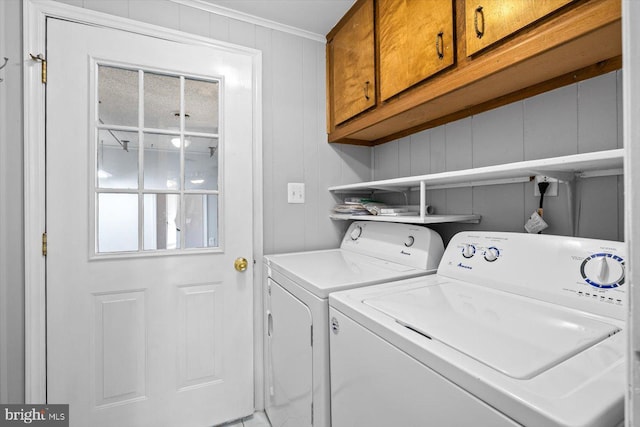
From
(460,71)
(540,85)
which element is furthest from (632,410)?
(540,85)

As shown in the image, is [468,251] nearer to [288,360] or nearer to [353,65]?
[288,360]

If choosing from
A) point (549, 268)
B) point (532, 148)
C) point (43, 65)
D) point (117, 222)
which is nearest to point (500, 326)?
point (549, 268)

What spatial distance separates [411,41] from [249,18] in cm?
109

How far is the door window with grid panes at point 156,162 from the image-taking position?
4.73 ft

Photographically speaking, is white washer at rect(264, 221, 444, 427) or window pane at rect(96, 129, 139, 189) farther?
window pane at rect(96, 129, 139, 189)

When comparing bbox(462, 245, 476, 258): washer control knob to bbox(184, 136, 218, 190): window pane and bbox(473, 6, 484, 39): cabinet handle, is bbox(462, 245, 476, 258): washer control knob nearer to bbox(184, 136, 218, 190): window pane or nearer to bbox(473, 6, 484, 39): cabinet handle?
bbox(473, 6, 484, 39): cabinet handle

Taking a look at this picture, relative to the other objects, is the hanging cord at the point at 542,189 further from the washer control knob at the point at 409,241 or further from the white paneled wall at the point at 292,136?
the white paneled wall at the point at 292,136

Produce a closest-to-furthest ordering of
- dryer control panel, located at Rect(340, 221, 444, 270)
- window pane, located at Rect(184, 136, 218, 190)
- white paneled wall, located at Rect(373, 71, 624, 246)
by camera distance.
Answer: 1. white paneled wall, located at Rect(373, 71, 624, 246)
2. dryer control panel, located at Rect(340, 221, 444, 270)
3. window pane, located at Rect(184, 136, 218, 190)

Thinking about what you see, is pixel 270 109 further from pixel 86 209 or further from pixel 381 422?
pixel 381 422

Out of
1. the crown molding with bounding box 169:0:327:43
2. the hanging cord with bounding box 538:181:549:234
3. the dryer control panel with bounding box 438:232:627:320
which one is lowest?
the dryer control panel with bounding box 438:232:627:320

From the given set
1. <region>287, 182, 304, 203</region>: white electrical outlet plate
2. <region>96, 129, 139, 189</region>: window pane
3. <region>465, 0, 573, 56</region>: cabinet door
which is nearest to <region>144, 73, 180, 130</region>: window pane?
<region>96, 129, 139, 189</region>: window pane

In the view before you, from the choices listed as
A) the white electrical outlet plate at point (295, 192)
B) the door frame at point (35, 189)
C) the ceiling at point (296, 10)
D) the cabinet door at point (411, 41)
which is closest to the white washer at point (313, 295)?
the white electrical outlet plate at point (295, 192)

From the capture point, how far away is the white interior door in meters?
1.35

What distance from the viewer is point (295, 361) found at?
1193 millimetres
